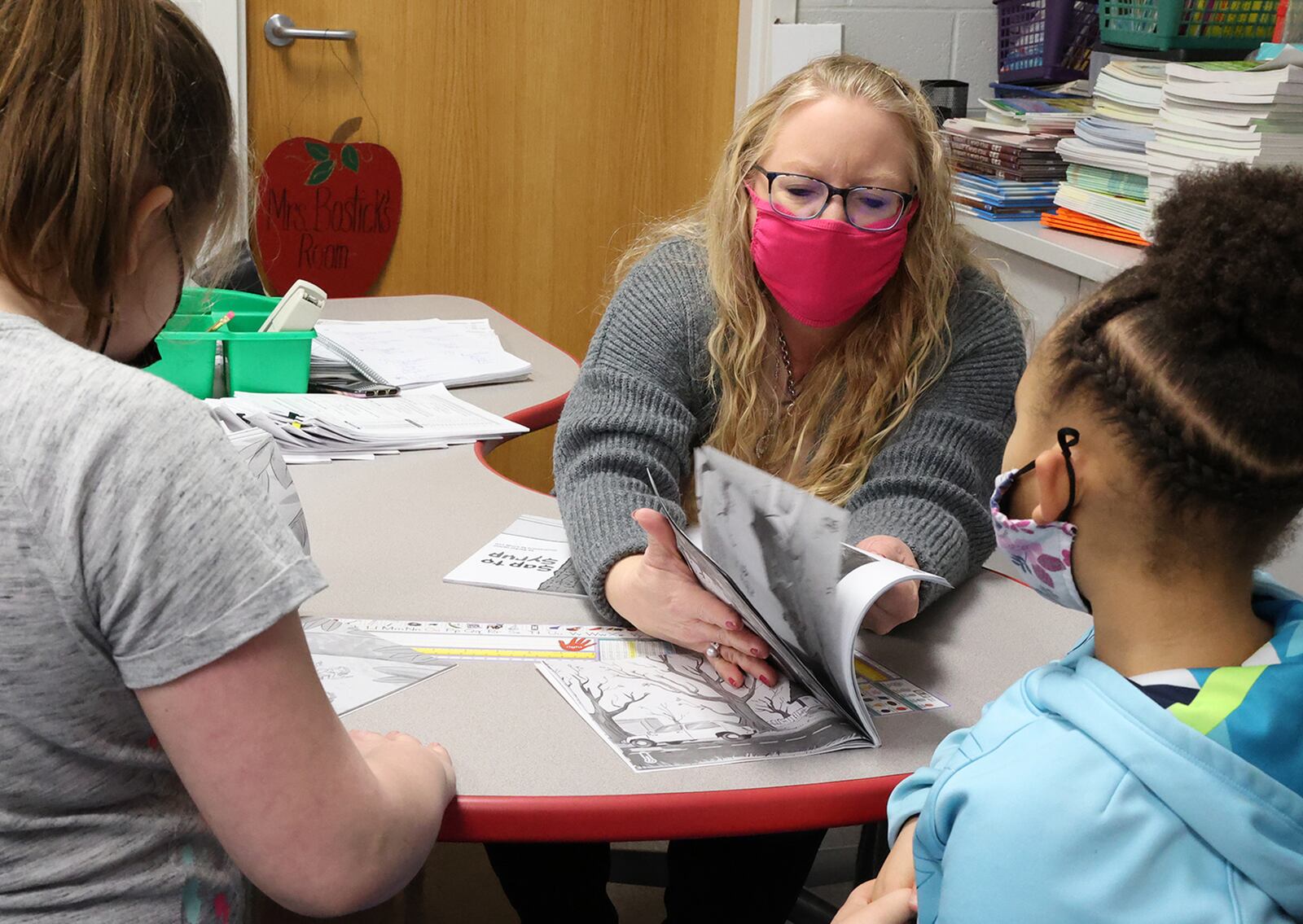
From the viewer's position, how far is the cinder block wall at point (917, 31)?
2648 millimetres

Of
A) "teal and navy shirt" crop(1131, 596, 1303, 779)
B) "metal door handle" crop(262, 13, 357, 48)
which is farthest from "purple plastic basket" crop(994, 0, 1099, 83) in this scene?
"teal and navy shirt" crop(1131, 596, 1303, 779)

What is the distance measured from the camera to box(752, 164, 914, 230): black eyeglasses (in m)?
1.28

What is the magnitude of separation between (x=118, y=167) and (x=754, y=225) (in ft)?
2.58

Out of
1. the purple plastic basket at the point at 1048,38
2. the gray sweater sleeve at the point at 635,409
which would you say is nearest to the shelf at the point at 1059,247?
the purple plastic basket at the point at 1048,38

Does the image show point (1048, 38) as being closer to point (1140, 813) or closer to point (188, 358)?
point (188, 358)

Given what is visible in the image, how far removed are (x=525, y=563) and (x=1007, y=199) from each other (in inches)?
56.3

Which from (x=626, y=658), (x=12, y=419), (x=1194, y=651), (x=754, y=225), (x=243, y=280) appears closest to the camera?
(x=12, y=419)

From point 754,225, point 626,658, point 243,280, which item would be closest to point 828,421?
point 754,225

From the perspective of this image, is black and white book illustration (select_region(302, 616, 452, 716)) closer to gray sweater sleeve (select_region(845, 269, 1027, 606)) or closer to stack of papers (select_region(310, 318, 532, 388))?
gray sweater sleeve (select_region(845, 269, 1027, 606))

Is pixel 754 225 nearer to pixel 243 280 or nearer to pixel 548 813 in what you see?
pixel 548 813

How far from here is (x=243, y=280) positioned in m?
1.96

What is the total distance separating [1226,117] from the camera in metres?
1.76

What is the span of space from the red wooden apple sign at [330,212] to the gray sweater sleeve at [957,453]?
5.93 ft

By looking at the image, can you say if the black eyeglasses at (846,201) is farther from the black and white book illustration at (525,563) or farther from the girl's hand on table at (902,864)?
the girl's hand on table at (902,864)
